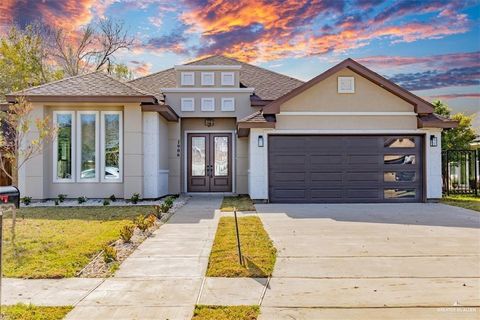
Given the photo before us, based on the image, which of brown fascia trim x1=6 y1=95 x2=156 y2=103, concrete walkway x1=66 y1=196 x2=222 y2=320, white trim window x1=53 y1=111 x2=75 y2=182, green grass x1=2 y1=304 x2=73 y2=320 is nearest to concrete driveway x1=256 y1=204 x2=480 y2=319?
concrete walkway x1=66 y1=196 x2=222 y2=320

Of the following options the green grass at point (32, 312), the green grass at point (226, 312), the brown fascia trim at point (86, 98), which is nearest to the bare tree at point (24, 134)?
the brown fascia trim at point (86, 98)

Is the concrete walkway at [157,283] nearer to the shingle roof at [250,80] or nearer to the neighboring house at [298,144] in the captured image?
the neighboring house at [298,144]

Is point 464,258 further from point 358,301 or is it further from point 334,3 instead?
point 334,3

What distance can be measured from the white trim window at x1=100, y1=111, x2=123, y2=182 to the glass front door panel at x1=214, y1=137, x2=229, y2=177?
15.2 feet

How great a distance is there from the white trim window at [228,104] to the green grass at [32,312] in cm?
1258

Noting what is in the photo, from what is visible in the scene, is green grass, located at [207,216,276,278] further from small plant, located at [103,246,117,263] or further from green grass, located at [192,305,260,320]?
small plant, located at [103,246,117,263]

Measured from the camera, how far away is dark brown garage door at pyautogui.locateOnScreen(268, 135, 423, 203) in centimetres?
1284

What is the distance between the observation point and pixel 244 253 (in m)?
5.86

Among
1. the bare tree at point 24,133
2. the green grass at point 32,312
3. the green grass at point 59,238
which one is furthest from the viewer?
the bare tree at point 24,133

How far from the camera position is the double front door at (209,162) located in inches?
645

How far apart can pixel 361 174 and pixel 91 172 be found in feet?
29.4

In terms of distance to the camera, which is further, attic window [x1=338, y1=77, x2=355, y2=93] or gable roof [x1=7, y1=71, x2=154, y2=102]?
attic window [x1=338, y1=77, x2=355, y2=93]

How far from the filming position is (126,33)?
84.8 ft

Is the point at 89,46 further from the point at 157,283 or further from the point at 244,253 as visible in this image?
the point at 157,283
